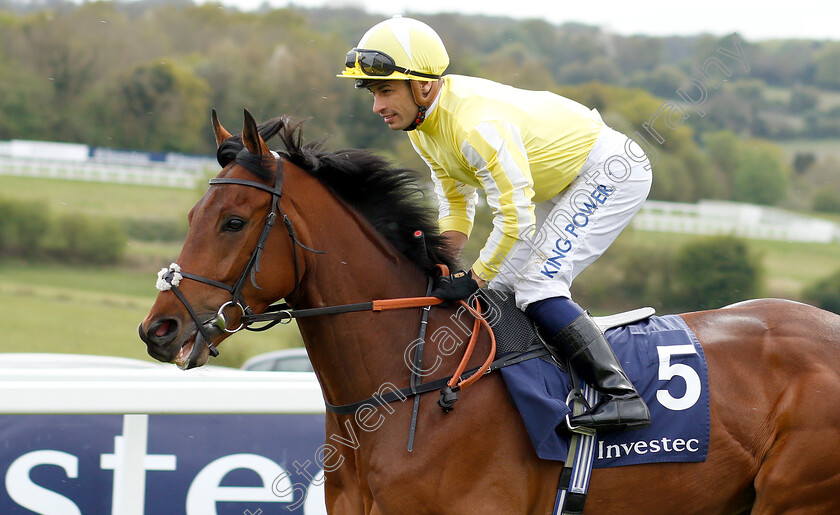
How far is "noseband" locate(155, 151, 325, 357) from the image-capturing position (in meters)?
2.33

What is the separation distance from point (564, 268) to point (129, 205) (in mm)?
22914

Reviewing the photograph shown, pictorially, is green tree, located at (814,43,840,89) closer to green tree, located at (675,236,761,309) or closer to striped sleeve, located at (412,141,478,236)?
green tree, located at (675,236,761,309)

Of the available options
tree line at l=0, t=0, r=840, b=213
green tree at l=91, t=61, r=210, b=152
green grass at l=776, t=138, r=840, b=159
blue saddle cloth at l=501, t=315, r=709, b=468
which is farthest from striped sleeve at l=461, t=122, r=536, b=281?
green grass at l=776, t=138, r=840, b=159

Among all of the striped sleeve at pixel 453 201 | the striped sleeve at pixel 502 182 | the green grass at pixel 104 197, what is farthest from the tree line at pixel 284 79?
the striped sleeve at pixel 502 182

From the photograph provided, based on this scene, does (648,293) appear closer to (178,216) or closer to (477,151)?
(178,216)

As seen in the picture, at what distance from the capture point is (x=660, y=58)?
1247 inches

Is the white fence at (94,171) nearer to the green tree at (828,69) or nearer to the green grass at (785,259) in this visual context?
the green grass at (785,259)

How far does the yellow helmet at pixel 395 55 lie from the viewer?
2.65 meters

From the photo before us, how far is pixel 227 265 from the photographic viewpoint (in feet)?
7.80

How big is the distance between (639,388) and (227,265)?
138 cm

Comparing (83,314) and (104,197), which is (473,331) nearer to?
(83,314)

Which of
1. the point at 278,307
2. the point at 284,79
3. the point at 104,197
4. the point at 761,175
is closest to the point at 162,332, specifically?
the point at 278,307

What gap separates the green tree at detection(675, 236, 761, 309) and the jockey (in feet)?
56.5

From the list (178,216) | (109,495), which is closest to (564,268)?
(109,495)
